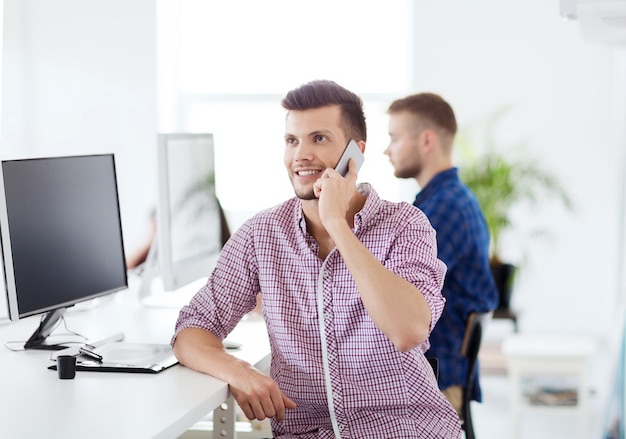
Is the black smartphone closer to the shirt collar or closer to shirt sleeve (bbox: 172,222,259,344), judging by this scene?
the shirt collar

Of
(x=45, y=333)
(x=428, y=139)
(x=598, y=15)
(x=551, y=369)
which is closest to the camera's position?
(x=598, y=15)

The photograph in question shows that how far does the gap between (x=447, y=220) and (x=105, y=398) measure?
1526 millimetres

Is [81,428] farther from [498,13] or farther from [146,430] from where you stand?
[498,13]

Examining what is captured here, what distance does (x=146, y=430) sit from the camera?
166 centimetres

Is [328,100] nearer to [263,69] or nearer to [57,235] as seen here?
[57,235]

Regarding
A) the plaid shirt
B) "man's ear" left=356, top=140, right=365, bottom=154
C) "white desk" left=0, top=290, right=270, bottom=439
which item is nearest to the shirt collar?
the plaid shirt

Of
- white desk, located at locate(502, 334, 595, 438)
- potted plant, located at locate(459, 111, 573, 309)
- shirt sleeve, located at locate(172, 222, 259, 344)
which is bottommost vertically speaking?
white desk, located at locate(502, 334, 595, 438)

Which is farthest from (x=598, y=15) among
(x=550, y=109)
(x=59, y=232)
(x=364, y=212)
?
(x=550, y=109)

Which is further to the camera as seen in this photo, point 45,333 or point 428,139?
point 428,139

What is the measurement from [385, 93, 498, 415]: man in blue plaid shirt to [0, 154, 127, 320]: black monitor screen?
3.48 ft

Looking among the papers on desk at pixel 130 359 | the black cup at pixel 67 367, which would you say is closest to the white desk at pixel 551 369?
the papers on desk at pixel 130 359

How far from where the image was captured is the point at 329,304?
6.95 feet

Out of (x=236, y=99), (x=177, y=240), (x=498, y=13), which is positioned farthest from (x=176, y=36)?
(x=177, y=240)

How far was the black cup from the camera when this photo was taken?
2.04 meters
